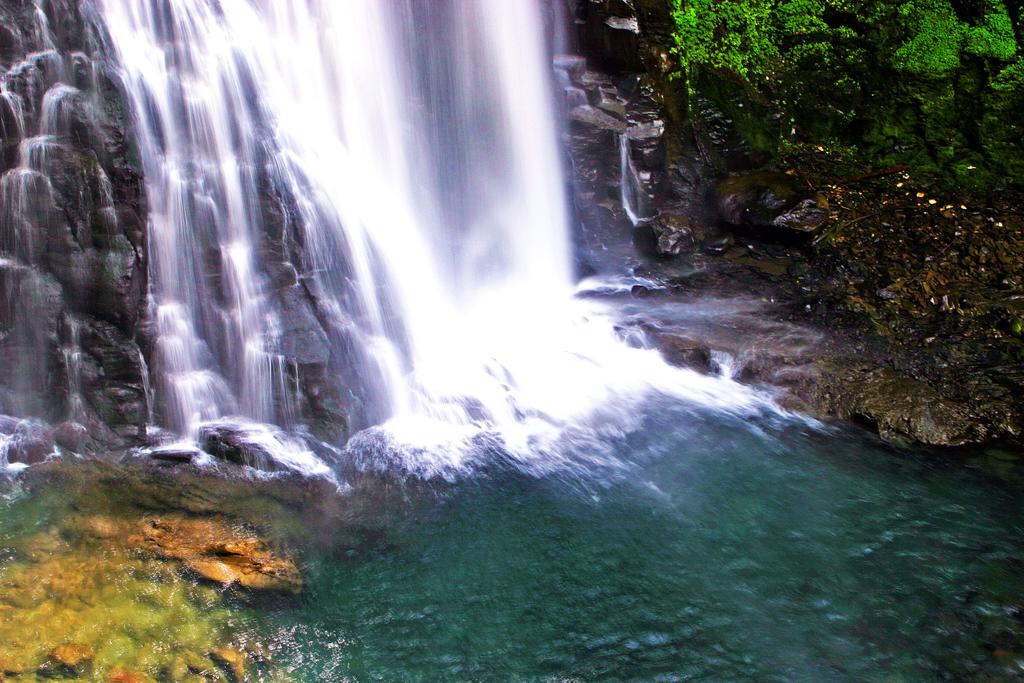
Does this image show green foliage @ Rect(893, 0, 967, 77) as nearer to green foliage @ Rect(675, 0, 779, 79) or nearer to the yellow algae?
green foliage @ Rect(675, 0, 779, 79)

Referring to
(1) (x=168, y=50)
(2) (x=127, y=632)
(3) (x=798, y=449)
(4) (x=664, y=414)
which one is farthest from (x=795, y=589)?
(1) (x=168, y=50)

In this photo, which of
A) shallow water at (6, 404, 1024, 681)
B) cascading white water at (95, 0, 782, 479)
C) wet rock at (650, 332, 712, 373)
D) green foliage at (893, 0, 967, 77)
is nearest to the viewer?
shallow water at (6, 404, 1024, 681)

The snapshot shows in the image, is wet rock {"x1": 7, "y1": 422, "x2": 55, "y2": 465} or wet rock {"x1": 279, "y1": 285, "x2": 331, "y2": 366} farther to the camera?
wet rock {"x1": 279, "y1": 285, "x2": 331, "y2": 366}

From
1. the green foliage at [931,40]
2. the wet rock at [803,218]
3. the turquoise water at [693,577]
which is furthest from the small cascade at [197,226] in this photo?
the green foliage at [931,40]

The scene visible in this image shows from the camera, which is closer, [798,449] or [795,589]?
[795,589]

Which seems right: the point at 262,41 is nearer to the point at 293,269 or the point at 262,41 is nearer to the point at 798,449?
the point at 293,269

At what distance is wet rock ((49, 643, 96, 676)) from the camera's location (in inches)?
180

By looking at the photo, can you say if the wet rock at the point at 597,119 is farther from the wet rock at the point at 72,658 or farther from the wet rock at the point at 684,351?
the wet rock at the point at 72,658

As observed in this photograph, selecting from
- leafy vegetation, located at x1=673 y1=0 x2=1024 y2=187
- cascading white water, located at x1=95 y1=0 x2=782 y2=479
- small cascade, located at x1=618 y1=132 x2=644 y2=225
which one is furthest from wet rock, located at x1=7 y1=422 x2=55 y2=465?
leafy vegetation, located at x1=673 y1=0 x2=1024 y2=187

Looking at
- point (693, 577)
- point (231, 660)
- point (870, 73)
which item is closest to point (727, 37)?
point (870, 73)

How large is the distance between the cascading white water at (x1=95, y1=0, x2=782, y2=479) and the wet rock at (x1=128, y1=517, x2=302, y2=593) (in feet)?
4.64

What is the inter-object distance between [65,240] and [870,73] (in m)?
10.4

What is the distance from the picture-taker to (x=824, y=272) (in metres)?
9.14

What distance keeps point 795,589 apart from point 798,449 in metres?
1.86
